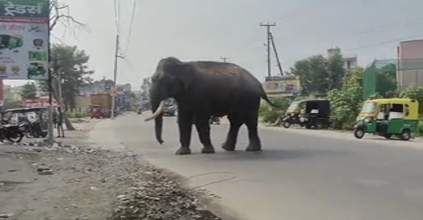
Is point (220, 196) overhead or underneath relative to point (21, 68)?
underneath

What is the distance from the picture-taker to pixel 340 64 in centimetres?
7350

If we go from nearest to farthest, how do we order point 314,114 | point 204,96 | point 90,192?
point 90,192, point 204,96, point 314,114

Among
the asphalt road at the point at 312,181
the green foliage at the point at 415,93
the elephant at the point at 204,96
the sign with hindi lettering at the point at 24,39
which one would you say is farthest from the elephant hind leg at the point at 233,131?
the green foliage at the point at 415,93

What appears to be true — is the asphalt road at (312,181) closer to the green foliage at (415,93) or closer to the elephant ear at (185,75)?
the elephant ear at (185,75)

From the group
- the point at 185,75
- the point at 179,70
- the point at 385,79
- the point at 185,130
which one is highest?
the point at 385,79

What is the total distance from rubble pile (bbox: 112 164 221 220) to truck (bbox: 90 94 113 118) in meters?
63.2

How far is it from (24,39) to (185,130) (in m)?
7.56

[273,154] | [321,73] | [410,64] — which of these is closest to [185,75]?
[273,154]

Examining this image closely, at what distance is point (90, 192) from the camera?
994 centimetres

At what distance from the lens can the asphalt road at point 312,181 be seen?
836 cm

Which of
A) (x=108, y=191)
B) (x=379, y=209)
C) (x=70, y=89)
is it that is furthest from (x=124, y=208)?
(x=70, y=89)

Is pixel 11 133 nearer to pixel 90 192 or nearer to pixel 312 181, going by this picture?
pixel 90 192

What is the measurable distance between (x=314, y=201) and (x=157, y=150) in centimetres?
1138

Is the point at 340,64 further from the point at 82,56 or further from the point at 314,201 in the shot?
the point at 314,201
